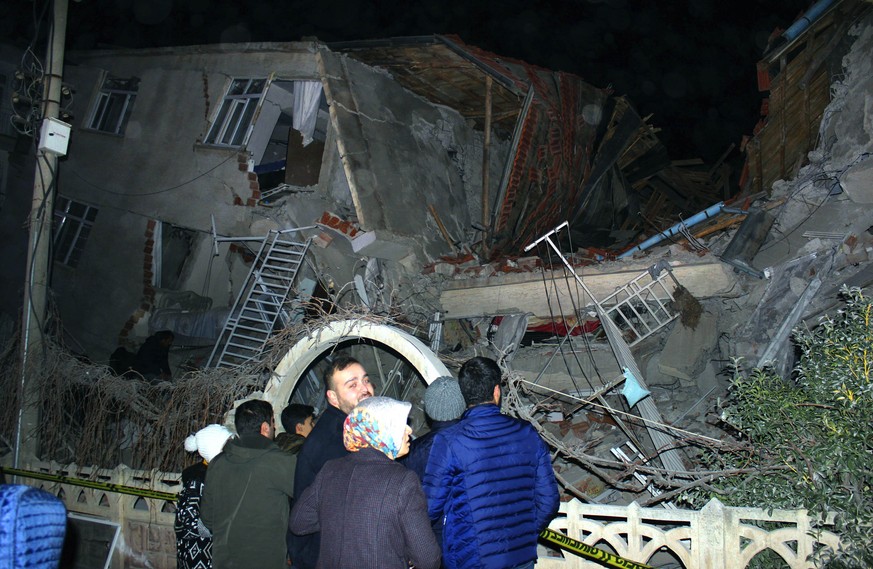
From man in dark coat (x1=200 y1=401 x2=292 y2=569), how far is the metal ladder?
659cm

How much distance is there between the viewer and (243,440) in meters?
3.90

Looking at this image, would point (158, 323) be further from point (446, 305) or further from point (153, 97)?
point (446, 305)

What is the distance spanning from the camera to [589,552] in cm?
397

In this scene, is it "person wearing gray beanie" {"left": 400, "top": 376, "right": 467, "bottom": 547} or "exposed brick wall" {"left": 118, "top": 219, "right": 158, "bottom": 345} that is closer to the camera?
"person wearing gray beanie" {"left": 400, "top": 376, "right": 467, "bottom": 547}

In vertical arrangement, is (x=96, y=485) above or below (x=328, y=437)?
above

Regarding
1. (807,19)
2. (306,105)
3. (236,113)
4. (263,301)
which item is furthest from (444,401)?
(236,113)

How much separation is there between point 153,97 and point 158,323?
15.7ft

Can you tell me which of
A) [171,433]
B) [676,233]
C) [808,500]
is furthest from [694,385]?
[171,433]

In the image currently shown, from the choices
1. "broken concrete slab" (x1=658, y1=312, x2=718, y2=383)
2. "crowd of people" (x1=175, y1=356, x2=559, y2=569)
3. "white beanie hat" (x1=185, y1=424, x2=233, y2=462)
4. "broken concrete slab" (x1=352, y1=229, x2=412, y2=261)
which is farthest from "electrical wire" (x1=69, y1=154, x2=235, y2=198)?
"crowd of people" (x1=175, y1=356, x2=559, y2=569)

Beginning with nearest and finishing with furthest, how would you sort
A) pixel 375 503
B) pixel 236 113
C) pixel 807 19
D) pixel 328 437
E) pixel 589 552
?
pixel 375 503 < pixel 328 437 < pixel 589 552 < pixel 807 19 < pixel 236 113

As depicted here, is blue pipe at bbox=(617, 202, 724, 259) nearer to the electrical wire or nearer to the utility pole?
the electrical wire

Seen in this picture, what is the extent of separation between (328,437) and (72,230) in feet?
40.2

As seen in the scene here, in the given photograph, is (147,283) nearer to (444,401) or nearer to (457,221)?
(457,221)

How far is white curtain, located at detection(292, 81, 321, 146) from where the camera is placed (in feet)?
38.0
